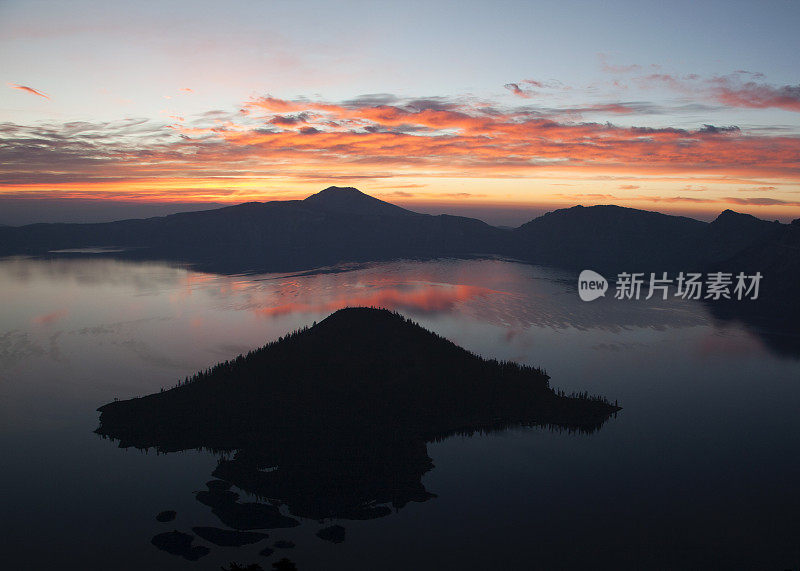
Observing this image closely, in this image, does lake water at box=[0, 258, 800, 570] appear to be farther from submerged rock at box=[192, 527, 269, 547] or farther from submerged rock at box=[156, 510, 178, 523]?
submerged rock at box=[156, 510, 178, 523]

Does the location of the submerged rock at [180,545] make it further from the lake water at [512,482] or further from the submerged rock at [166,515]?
the submerged rock at [166,515]

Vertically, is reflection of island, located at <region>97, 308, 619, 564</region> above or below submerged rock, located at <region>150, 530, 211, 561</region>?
above

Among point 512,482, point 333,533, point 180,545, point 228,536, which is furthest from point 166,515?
point 512,482

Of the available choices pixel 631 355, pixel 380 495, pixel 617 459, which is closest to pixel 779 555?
pixel 617 459

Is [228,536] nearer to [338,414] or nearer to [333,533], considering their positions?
[333,533]

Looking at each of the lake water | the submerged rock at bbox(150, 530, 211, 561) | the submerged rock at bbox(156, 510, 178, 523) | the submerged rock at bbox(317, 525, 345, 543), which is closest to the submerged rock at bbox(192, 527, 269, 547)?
the lake water

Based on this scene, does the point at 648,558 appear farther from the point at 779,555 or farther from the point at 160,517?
the point at 160,517

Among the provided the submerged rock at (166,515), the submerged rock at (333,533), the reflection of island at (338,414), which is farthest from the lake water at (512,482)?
the reflection of island at (338,414)

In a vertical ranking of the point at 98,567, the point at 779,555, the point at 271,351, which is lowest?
the point at 98,567
